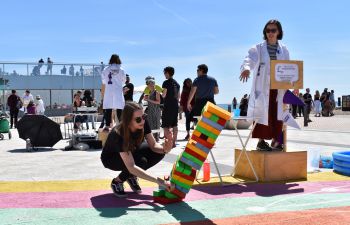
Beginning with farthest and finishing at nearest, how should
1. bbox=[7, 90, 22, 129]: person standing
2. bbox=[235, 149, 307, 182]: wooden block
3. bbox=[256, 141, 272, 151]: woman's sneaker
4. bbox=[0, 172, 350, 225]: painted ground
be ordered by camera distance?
bbox=[7, 90, 22, 129]: person standing, bbox=[256, 141, 272, 151]: woman's sneaker, bbox=[235, 149, 307, 182]: wooden block, bbox=[0, 172, 350, 225]: painted ground

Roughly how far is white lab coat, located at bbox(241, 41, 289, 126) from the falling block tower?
1544 millimetres

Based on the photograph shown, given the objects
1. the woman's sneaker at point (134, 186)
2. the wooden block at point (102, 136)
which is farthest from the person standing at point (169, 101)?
the woman's sneaker at point (134, 186)

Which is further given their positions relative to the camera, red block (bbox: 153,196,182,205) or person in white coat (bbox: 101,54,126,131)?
person in white coat (bbox: 101,54,126,131)

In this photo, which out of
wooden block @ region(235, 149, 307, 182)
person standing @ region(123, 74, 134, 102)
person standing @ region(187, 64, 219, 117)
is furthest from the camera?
person standing @ region(123, 74, 134, 102)

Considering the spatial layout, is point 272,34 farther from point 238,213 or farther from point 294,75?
point 238,213

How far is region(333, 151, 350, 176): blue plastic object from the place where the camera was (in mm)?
6535

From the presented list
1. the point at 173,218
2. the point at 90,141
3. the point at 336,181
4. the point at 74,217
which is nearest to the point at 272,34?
the point at 336,181

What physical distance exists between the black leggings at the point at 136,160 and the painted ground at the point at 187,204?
0.32m

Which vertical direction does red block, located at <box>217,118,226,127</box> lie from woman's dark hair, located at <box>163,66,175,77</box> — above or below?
below

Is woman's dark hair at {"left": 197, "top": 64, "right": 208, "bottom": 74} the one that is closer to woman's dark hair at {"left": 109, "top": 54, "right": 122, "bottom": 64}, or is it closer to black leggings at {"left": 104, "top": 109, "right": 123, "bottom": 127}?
woman's dark hair at {"left": 109, "top": 54, "right": 122, "bottom": 64}

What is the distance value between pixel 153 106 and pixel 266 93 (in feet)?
18.6

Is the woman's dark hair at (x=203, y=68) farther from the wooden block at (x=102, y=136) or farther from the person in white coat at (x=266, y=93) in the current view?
the person in white coat at (x=266, y=93)

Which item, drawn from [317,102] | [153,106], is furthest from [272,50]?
[317,102]

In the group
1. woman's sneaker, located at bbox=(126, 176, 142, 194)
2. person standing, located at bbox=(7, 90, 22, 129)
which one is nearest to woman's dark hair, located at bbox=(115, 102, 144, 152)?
woman's sneaker, located at bbox=(126, 176, 142, 194)
